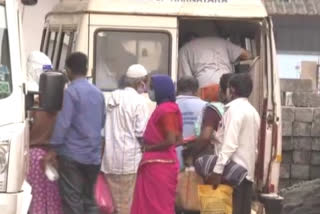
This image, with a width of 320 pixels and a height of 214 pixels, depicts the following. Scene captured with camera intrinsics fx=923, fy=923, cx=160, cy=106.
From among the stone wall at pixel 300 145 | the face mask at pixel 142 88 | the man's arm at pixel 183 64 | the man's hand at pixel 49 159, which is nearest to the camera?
the man's hand at pixel 49 159

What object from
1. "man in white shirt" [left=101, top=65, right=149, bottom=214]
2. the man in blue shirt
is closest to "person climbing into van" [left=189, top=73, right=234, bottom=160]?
"man in white shirt" [left=101, top=65, right=149, bottom=214]

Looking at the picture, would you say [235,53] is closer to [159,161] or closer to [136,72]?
[136,72]

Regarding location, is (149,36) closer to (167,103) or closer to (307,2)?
(167,103)

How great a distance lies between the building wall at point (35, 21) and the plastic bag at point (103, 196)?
21.6 ft

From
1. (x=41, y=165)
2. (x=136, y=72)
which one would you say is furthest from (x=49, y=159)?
(x=136, y=72)

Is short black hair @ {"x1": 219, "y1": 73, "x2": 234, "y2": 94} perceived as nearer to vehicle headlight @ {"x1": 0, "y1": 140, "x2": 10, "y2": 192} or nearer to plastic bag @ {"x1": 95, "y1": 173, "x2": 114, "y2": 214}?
plastic bag @ {"x1": 95, "y1": 173, "x2": 114, "y2": 214}

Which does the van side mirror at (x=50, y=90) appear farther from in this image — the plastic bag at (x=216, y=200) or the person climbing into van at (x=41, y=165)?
the plastic bag at (x=216, y=200)

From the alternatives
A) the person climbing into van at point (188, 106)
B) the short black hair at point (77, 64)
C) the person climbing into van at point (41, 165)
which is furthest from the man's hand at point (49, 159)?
the person climbing into van at point (188, 106)

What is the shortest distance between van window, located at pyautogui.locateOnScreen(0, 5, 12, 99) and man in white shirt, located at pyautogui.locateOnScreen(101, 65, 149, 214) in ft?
7.74

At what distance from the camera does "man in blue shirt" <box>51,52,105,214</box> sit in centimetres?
752

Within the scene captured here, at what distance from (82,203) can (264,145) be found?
2.31m

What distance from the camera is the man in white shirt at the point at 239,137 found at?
7.87 meters

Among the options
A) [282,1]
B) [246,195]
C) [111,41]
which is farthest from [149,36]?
[282,1]

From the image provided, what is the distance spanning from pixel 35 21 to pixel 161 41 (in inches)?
258
